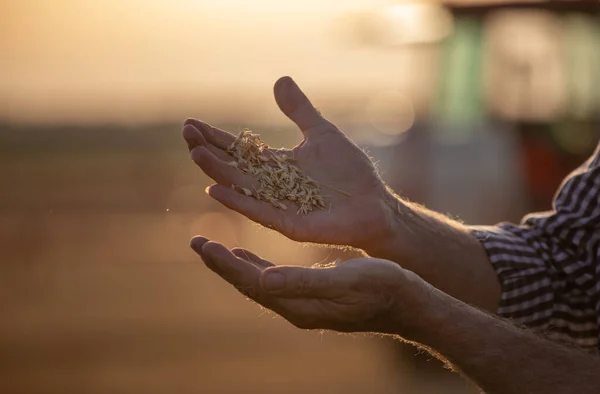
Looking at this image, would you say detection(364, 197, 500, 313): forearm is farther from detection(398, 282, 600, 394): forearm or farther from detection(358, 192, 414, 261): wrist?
detection(398, 282, 600, 394): forearm

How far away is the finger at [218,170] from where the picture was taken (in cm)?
304

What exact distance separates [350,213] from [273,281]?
2.21 ft

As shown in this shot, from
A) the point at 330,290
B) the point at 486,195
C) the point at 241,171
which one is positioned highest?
the point at 241,171

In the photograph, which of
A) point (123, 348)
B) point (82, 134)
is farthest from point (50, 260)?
point (82, 134)

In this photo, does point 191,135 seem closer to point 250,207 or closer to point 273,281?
point 250,207

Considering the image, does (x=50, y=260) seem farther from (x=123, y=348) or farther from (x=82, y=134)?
(x=82, y=134)

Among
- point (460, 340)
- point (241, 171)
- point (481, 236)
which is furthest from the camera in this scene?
point (481, 236)

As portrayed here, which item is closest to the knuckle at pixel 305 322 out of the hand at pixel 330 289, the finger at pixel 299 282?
the hand at pixel 330 289

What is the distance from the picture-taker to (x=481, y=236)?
3379mm

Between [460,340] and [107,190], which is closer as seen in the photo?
[460,340]

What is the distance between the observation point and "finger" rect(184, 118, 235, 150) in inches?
124

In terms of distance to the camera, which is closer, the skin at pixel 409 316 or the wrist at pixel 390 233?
the skin at pixel 409 316

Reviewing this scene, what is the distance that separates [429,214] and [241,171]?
26.0 inches

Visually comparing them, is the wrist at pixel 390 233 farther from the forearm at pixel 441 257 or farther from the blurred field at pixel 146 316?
the blurred field at pixel 146 316
